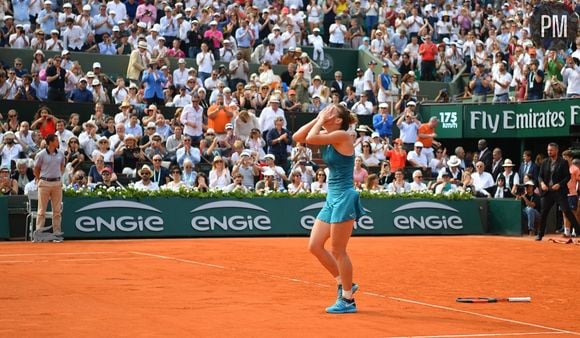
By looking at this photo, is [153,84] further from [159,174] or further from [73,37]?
[159,174]

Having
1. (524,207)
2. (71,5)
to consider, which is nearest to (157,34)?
(71,5)

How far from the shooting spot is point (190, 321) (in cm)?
1005

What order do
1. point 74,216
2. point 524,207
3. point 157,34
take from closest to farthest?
point 74,216 → point 524,207 → point 157,34

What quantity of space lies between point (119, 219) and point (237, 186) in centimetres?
291

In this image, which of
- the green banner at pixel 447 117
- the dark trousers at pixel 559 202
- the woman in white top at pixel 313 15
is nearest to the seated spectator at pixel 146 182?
the dark trousers at pixel 559 202

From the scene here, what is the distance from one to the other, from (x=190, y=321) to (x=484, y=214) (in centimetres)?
1677

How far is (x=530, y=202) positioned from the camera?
82.8 ft

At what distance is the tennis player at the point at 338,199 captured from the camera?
10.7 metres

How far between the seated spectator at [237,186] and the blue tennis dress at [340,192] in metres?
12.5

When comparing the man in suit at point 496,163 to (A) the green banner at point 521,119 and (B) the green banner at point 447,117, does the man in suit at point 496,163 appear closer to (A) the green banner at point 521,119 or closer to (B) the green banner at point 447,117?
(A) the green banner at point 521,119

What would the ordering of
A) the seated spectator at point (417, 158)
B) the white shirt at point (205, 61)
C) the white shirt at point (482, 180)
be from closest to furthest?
1. the white shirt at point (482, 180)
2. the seated spectator at point (417, 158)
3. the white shirt at point (205, 61)

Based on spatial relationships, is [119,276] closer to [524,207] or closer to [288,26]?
[524,207]

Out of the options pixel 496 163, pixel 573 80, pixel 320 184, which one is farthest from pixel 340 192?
pixel 573 80

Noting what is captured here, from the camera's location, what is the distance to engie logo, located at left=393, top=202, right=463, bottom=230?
24947mm
